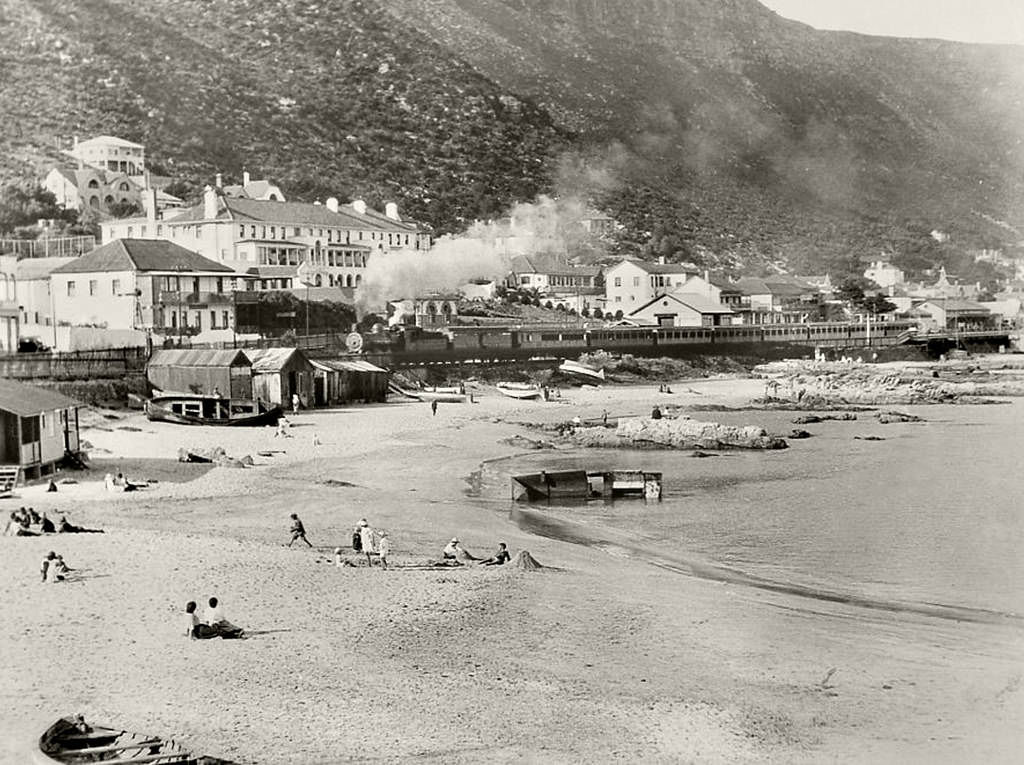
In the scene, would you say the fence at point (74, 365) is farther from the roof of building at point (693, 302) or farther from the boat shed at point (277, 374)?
the roof of building at point (693, 302)

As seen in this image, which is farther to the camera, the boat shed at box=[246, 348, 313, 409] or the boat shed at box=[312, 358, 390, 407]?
the boat shed at box=[312, 358, 390, 407]

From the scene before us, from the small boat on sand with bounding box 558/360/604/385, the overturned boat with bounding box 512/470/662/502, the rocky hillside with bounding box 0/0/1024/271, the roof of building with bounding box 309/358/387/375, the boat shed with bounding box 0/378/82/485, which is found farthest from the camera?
the rocky hillside with bounding box 0/0/1024/271

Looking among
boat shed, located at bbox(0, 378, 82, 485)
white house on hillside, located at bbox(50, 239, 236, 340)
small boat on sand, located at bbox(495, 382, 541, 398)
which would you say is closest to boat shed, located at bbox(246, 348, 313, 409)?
white house on hillside, located at bbox(50, 239, 236, 340)

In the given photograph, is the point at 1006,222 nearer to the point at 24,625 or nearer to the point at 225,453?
the point at 225,453

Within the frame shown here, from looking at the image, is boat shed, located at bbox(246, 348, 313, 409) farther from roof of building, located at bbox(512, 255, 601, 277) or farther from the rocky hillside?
the rocky hillside

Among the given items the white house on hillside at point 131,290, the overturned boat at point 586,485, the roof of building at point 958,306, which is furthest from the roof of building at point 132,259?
the roof of building at point 958,306

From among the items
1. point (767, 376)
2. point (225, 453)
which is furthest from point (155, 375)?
point (767, 376)
